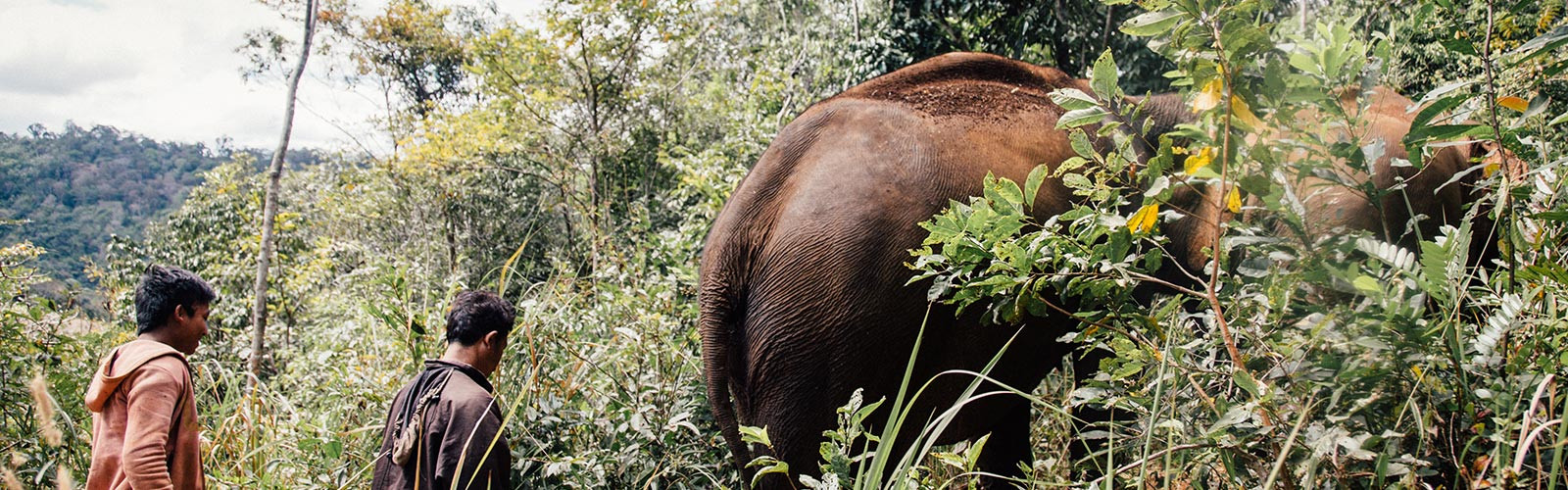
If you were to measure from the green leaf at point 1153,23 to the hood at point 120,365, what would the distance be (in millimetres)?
2697

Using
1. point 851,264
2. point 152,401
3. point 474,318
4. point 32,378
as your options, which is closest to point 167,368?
point 152,401

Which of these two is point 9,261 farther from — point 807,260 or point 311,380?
point 807,260

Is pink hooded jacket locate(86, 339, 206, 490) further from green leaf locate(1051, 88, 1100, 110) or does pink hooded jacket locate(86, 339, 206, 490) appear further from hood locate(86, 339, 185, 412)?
green leaf locate(1051, 88, 1100, 110)

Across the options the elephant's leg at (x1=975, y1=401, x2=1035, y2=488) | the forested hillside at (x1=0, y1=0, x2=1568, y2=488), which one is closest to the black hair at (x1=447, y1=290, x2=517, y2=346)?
the forested hillside at (x1=0, y1=0, x2=1568, y2=488)

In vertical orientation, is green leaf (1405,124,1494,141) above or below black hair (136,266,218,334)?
above

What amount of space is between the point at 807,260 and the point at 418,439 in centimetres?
116

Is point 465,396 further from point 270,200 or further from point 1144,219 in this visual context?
→ point 270,200

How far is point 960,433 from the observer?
301cm

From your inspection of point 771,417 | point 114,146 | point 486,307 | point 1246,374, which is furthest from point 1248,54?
point 114,146

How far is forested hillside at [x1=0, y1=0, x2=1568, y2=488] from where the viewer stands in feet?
4.33

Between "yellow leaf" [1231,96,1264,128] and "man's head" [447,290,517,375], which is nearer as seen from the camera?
"yellow leaf" [1231,96,1264,128]

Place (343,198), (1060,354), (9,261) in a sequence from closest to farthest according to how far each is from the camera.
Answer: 1. (1060,354)
2. (9,261)
3. (343,198)

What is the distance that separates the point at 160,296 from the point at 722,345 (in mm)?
1697

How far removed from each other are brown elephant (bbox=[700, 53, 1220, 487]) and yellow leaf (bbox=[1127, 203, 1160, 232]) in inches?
43.7
